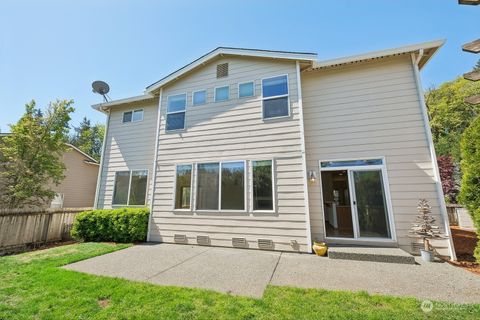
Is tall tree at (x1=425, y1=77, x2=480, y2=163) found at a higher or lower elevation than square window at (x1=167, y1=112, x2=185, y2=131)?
higher

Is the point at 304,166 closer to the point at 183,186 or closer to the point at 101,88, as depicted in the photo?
the point at 183,186

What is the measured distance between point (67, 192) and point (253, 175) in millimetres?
13626

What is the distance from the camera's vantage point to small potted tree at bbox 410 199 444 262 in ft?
16.0

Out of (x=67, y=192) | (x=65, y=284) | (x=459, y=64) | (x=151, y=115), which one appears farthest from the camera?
(x=459, y=64)

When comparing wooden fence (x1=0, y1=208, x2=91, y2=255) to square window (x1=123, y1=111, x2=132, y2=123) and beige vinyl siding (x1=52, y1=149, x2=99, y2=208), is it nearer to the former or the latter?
square window (x1=123, y1=111, x2=132, y2=123)

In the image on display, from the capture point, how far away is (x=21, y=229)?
6.75 meters

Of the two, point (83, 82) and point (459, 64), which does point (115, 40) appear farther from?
point (459, 64)

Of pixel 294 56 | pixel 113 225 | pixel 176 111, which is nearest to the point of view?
pixel 294 56

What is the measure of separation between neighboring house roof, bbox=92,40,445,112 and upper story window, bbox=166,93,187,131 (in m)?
0.80

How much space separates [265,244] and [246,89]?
212 inches

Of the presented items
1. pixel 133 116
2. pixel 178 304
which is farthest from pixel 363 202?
pixel 133 116

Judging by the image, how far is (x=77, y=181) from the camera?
544 inches

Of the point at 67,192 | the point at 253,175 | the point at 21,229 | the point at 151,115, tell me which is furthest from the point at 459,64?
the point at 67,192
